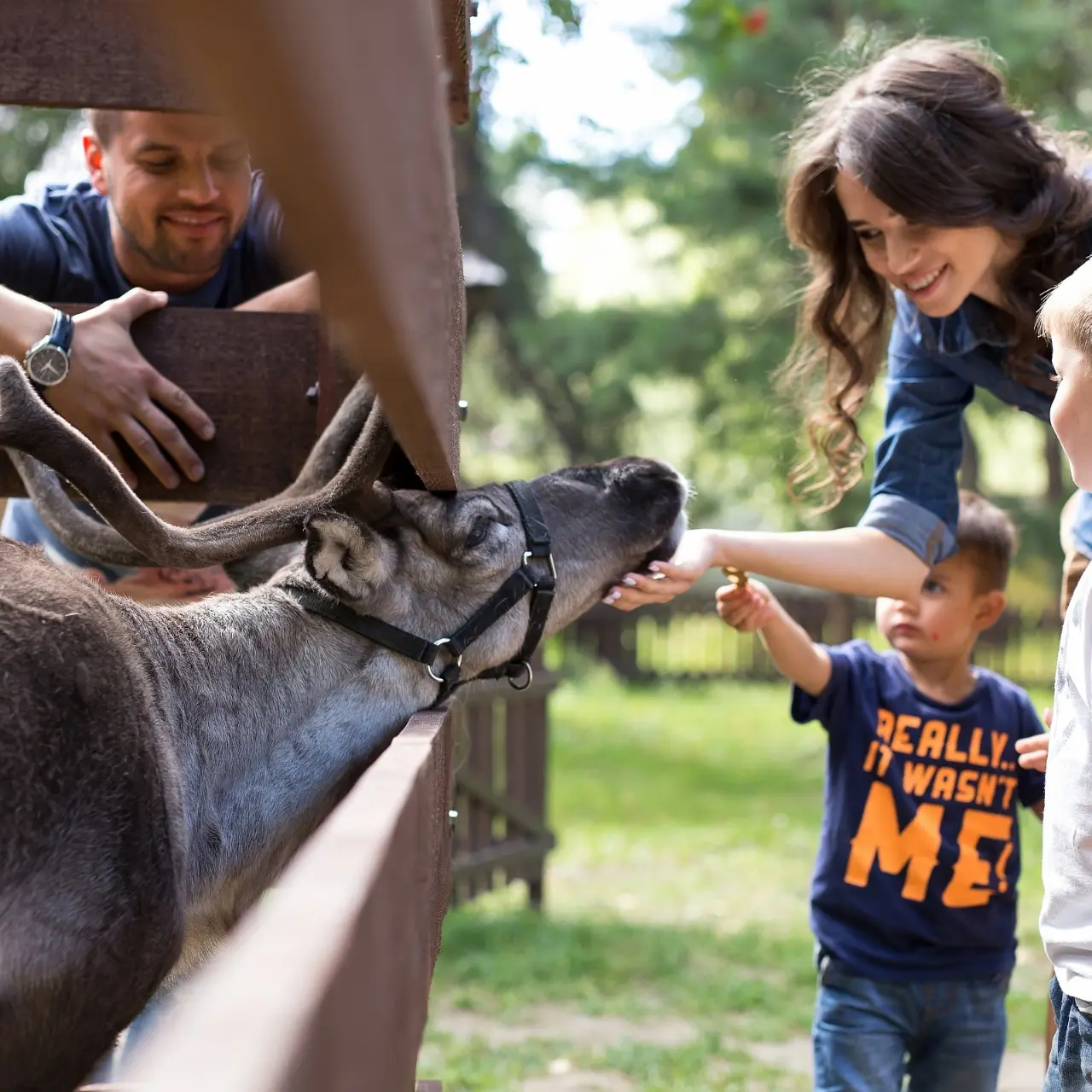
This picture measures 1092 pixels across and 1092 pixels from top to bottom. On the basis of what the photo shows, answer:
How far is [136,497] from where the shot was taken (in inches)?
101

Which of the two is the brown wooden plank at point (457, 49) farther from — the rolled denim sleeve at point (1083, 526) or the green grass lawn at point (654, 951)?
the green grass lawn at point (654, 951)

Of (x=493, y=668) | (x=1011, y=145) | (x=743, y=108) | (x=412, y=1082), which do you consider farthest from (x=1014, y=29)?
(x=412, y=1082)

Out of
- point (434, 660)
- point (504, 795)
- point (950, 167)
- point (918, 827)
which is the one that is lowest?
point (504, 795)

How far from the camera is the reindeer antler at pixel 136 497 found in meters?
2.42

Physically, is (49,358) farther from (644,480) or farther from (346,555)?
(644,480)

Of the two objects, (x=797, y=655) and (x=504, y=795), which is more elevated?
(x=797, y=655)

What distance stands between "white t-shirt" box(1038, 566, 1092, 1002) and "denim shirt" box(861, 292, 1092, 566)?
1085 millimetres

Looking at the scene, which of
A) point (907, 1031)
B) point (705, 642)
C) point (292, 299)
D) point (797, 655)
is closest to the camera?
point (292, 299)

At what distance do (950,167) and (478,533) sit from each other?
1.39 metres

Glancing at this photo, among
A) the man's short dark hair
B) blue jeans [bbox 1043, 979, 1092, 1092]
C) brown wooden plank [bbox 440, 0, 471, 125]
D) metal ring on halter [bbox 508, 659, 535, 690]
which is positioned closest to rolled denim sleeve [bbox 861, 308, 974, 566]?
metal ring on halter [bbox 508, 659, 535, 690]

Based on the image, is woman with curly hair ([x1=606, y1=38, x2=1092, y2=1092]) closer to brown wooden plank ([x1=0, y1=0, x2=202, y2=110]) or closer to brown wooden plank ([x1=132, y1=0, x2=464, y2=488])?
brown wooden plank ([x1=0, y1=0, x2=202, y2=110])

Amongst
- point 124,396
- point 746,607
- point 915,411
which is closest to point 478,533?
point 124,396

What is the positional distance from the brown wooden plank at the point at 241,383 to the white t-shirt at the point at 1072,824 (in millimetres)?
1644

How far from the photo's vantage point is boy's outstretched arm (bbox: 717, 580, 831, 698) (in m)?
3.47
